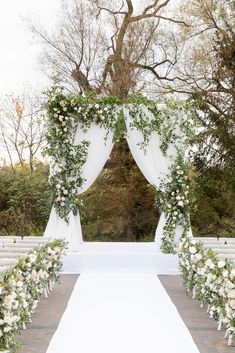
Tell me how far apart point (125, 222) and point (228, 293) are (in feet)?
32.3

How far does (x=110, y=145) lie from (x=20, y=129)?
9488mm

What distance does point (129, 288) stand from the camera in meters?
8.50

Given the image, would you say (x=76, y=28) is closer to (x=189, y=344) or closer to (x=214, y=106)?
(x=214, y=106)

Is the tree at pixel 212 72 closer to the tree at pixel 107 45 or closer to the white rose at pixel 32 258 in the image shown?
the tree at pixel 107 45

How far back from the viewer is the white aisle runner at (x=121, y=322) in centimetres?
538

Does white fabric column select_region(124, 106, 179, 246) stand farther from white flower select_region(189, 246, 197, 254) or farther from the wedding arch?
white flower select_region(189, 246, 197, 254)

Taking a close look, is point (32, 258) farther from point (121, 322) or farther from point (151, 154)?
point (151, 154)

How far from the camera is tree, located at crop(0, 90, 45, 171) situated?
65.9 ft

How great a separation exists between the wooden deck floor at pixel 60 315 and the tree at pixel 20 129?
11.5m

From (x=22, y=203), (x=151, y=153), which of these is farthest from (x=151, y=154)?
(x=22, y=203)

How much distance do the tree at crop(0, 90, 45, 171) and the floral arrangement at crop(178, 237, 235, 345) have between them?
12.7m

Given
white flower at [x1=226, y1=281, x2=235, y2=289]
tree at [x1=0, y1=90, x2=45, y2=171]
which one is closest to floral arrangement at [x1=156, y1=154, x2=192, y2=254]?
white flower at [x1=226, y1=281, x2=235, y2=289]

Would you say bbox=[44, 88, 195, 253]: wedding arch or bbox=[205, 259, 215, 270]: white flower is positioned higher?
bbox=[44, 88, 195, 253]: wedding arch

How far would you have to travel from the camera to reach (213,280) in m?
6.15
